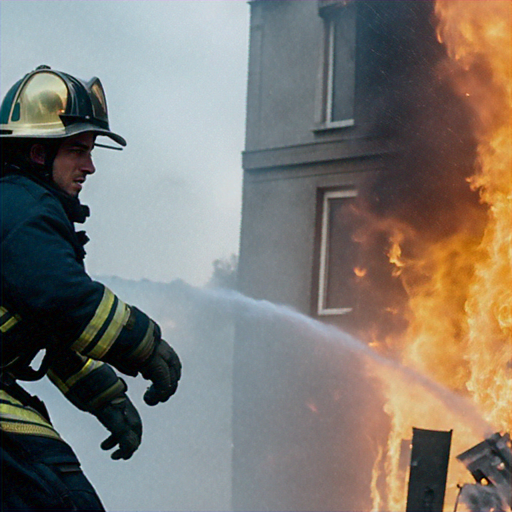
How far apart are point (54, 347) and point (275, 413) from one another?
913 centimetres

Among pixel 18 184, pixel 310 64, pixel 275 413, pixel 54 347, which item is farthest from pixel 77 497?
pixel 310 64

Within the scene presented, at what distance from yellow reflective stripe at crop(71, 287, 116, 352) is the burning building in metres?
5.90

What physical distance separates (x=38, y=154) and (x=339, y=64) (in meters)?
9.30

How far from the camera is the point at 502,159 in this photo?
9.86 meters

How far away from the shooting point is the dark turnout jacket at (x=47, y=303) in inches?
111

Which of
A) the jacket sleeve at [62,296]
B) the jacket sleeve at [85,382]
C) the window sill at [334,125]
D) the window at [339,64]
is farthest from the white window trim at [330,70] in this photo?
the jacket sleeve at [62,296]

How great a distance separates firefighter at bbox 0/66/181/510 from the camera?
2.84 meters

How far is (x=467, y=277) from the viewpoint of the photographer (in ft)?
32.3

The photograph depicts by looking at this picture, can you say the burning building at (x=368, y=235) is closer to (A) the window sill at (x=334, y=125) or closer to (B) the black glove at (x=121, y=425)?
(A) the window sill at (x=334, y=125)

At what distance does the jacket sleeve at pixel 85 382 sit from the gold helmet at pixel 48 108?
0.77m

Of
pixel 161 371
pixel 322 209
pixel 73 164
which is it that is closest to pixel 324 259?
pixel 322 209

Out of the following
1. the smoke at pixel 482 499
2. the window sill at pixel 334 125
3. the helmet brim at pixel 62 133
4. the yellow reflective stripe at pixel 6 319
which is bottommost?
the smoke at pixel 482 499

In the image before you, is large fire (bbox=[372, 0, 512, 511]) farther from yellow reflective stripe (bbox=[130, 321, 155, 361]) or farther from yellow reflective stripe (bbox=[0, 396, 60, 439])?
yellow reflective stripe (bbox=[0, 396, 60, 439])

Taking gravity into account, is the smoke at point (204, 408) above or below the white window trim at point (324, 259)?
below
